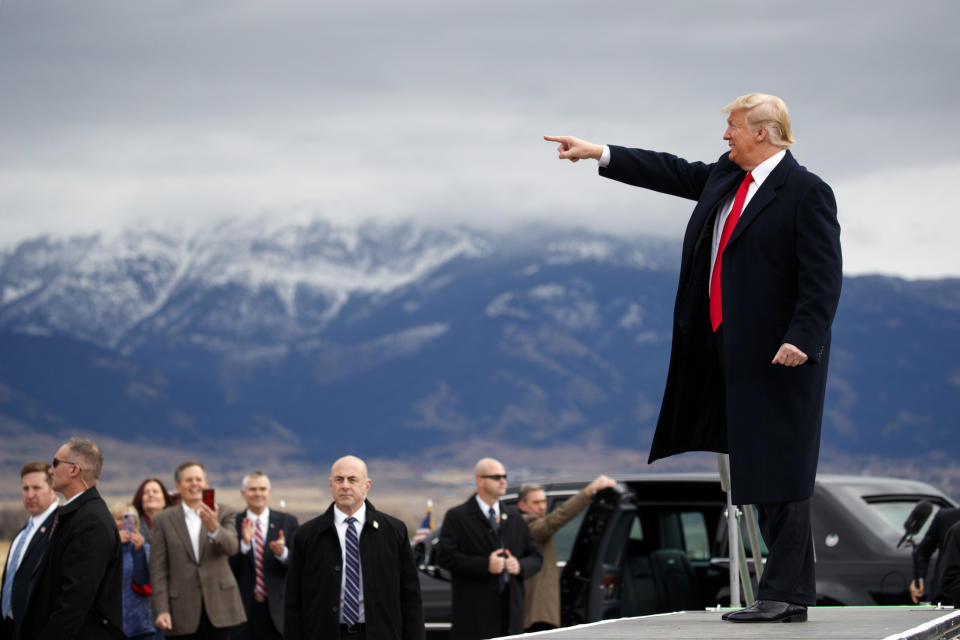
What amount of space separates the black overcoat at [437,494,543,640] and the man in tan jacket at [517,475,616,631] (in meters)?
0.42

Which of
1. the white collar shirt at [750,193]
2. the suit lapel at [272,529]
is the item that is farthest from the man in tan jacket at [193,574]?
the white collar shirt at [750,193]

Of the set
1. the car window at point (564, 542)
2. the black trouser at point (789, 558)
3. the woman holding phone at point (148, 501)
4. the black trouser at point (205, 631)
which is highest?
the woman holding phone at point (148, 501)

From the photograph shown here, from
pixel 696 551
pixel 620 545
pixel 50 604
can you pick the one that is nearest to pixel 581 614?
pixel 620 545

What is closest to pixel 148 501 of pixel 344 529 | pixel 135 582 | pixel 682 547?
pixel 135 582

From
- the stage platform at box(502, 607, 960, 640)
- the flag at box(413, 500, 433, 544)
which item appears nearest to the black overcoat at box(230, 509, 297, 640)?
the flag at box(413, 500, 433, 544)

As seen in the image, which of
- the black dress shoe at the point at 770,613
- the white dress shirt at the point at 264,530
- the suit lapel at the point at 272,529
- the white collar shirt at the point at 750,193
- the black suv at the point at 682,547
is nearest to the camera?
the black dress shoe at the point at 770,613

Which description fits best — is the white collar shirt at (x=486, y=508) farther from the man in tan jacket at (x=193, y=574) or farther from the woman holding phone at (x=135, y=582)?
the woman holding phone at (x=135, y=582)

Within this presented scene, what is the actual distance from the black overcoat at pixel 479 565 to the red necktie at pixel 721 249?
5578 millimetres

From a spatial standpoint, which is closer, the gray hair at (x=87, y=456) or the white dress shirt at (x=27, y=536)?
the gray hair at (x=87, y=456)

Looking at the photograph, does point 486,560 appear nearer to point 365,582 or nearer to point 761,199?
point 365,582

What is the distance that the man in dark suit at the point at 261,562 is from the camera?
10859 millimetres

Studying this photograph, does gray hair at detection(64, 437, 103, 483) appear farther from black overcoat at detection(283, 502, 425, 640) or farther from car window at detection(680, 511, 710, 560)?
car window at detection(680, 511, 710, 560)

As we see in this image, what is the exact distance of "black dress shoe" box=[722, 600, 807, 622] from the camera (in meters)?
4.97

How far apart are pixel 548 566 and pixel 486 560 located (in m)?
1.09
